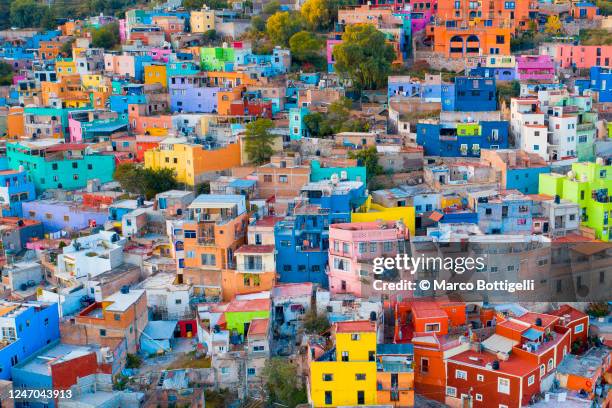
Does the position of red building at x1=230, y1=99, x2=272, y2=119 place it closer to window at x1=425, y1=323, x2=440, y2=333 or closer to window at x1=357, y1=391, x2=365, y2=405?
window at x1=425, y1=323, x2=440, y2=333

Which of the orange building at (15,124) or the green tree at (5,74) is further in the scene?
the green tree at (5,74)

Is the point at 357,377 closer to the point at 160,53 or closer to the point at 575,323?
the point at 575,323

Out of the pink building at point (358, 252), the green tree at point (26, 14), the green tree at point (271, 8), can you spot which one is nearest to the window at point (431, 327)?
the pink building at point (358, 252)

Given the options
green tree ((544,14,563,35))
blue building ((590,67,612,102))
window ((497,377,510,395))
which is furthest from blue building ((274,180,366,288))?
green tree ((544,14,563,35))

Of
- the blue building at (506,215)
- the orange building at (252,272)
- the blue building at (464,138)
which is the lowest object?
the orange building at (252,272)

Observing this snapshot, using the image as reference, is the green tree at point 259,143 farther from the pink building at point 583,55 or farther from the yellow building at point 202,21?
the yellow building at point 202,21

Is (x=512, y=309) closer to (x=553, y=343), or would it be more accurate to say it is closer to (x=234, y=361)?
(x=553, y=343)

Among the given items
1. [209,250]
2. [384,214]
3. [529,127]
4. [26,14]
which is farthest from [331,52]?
[26,14]

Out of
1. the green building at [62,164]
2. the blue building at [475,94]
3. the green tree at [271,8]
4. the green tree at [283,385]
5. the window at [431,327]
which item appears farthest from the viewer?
the green tree at [271,8]

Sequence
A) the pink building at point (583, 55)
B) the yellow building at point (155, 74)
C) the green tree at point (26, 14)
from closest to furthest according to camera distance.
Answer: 1. the pink building at point (583, 55)
2. the yellow building at point (155, 74)
3. the green tree at point (26, 14)
